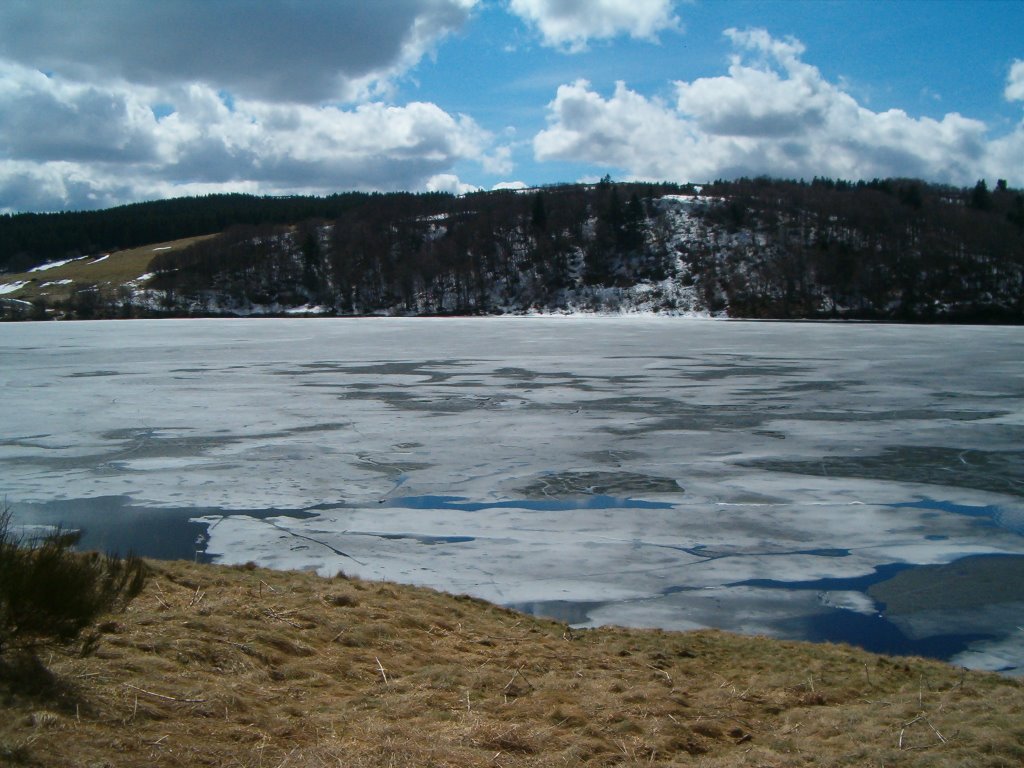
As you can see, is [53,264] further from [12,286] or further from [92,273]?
[92,273]

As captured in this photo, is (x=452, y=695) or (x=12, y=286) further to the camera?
(x=12, y=286)

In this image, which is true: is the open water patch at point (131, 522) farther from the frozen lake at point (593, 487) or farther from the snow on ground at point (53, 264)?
the snow on ground at point (53, 264)

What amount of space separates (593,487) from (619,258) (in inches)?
3092

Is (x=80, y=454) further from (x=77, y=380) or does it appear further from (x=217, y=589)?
(x=77, y=380)

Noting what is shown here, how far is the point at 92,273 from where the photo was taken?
94.1m

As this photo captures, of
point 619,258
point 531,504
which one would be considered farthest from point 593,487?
point 619,258

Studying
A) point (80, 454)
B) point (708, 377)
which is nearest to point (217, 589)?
point (80, 454)

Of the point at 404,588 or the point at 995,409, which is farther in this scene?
the point at 995,409

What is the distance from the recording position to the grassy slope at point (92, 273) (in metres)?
85.4

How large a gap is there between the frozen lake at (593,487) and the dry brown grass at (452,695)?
2.74 feet

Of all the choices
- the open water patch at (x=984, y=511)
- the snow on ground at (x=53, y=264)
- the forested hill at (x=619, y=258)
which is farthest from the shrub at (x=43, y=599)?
the snow on ground at (x=53, y=264)

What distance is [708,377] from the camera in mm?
19906

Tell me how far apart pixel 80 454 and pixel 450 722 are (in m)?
9.10

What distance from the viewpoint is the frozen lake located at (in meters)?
6.54
